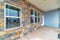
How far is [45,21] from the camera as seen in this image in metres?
15.3

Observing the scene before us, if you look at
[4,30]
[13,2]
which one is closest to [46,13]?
[13,2]

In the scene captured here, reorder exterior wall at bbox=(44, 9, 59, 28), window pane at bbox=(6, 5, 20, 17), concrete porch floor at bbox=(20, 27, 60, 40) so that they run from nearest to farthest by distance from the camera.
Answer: window pane at bbox=(6, 5, 20, 17), concrete porch floor at bbox=(20, 27, 60, 40), exterior wall at bbox=(44, 9, 59, 28)

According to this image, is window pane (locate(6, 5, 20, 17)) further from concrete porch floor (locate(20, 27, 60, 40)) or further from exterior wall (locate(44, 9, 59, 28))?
exterior wall (locate(44, 9, 59, 28))

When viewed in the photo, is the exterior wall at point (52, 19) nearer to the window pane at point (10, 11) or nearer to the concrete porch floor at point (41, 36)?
the concrete porch floor at point (41, 36)

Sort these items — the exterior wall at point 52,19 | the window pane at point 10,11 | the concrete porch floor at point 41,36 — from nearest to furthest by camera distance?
the window pane at point 10,11
the concrete porch floor at point 41,36
the exterior wall at point 52,19

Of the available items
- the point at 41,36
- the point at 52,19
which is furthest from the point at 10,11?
the point at 52,19

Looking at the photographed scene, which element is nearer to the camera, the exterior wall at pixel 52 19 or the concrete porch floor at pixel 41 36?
the concrete porch floor at pixel 41 36

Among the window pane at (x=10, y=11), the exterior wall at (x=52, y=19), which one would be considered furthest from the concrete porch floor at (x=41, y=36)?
the exterior wall at (x=52, y=19)

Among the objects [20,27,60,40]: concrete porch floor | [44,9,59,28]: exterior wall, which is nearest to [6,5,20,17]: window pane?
[20,27,60,40]: concrete porch floor

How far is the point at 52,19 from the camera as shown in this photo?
14906 millimetres

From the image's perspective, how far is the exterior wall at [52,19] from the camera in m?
14.6

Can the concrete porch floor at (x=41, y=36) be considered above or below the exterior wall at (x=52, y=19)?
below

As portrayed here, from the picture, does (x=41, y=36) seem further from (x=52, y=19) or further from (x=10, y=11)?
(x=52, y=19)

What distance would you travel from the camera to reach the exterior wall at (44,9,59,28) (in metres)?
14.6
